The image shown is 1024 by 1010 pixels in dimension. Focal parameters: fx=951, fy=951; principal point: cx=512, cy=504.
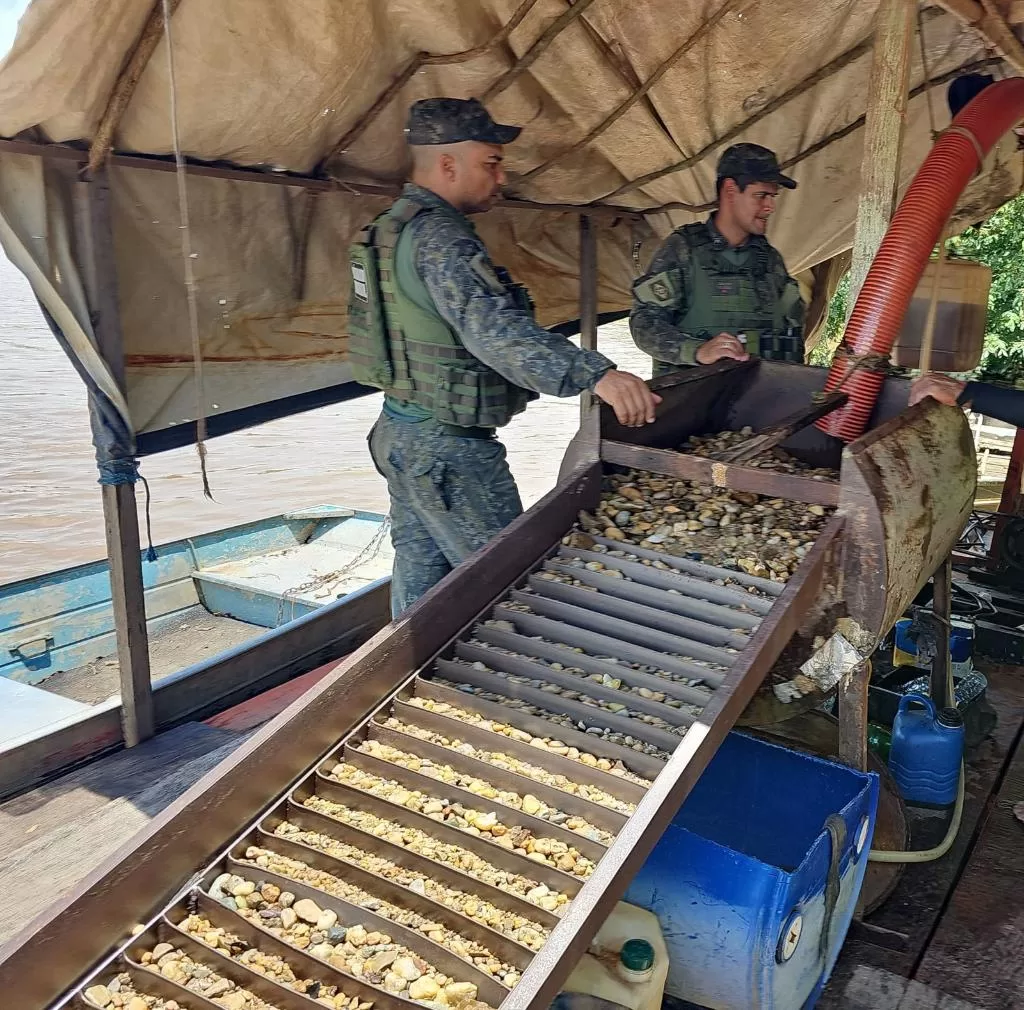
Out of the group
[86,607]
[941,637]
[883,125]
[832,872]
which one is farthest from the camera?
[86,607]

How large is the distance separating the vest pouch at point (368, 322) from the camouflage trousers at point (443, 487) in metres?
0.18

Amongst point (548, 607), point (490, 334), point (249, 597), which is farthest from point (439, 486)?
point (249, 597)

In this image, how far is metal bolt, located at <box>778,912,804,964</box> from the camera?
6.19 ft

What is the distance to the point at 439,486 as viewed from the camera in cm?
301

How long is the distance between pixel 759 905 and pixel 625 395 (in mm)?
1240

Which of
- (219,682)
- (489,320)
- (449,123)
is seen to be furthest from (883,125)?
(219,682)

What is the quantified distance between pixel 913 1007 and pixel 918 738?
0.87 m

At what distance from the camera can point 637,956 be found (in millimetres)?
1676

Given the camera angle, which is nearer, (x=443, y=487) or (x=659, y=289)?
(x=443, y=487)

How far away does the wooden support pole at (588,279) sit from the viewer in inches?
215

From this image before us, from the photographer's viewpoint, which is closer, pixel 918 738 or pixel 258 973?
pixel 258 973

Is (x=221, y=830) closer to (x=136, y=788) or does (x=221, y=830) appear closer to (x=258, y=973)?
(x=258, y=973)

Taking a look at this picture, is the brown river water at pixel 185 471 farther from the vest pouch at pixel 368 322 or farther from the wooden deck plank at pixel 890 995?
the wooden deck plank at pixel 890 995

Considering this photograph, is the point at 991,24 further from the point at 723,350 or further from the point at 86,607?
the point at 86,607
